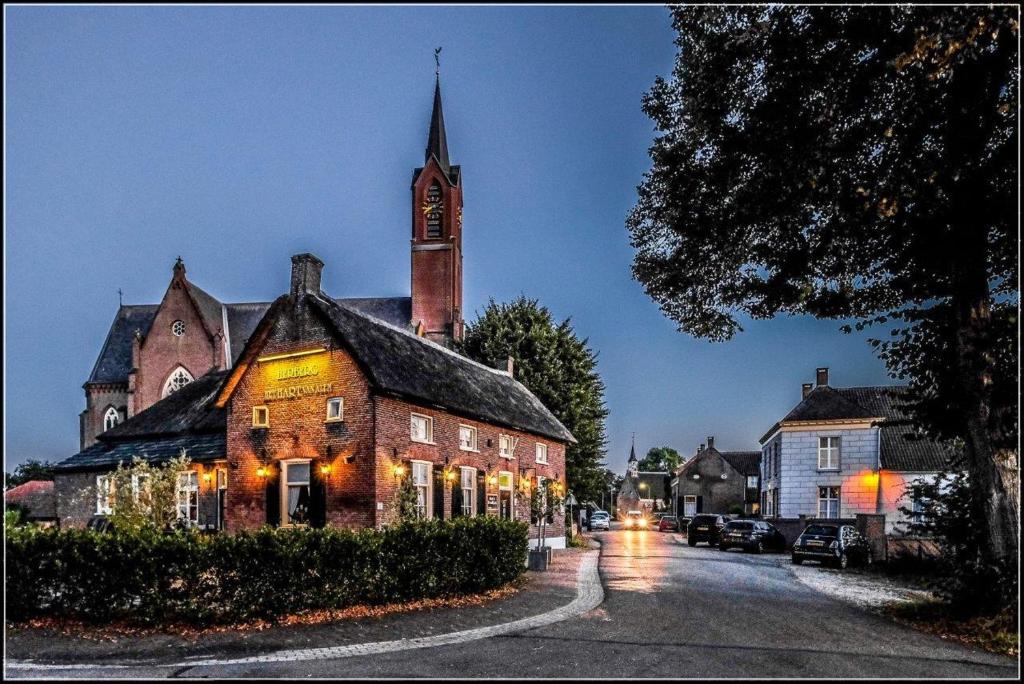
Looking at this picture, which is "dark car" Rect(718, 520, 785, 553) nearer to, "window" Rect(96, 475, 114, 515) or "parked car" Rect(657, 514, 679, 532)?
"window" Rect(96, 475, 114, 515)

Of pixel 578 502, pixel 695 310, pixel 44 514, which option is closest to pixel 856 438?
pixel 578 502

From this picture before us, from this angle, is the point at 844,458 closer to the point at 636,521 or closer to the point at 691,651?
the point at 636,521

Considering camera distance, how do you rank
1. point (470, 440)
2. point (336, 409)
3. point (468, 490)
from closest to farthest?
1. point (336, 409)
2. point (468, 490)
3. point (470, 440)

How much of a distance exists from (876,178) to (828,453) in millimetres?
31875


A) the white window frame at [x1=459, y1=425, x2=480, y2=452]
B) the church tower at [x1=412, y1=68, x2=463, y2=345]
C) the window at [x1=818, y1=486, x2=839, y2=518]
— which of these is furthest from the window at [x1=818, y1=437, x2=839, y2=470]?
the white window frame at [x1=459, y1=425, x2=480, y2=452]

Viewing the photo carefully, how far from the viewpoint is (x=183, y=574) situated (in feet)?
37.2

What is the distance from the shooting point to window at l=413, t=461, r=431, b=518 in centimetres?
2050

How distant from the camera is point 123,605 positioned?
11.5m

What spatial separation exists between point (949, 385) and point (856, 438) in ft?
92.0

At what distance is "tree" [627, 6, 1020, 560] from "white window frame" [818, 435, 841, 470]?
87.3 ft

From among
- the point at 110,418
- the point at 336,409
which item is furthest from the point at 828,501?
the point at 110,418

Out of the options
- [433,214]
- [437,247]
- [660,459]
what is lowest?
[660,459]

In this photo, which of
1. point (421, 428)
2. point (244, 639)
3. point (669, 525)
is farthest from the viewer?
point (669, 525)

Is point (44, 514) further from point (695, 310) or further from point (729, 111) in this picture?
point (729, 111)
